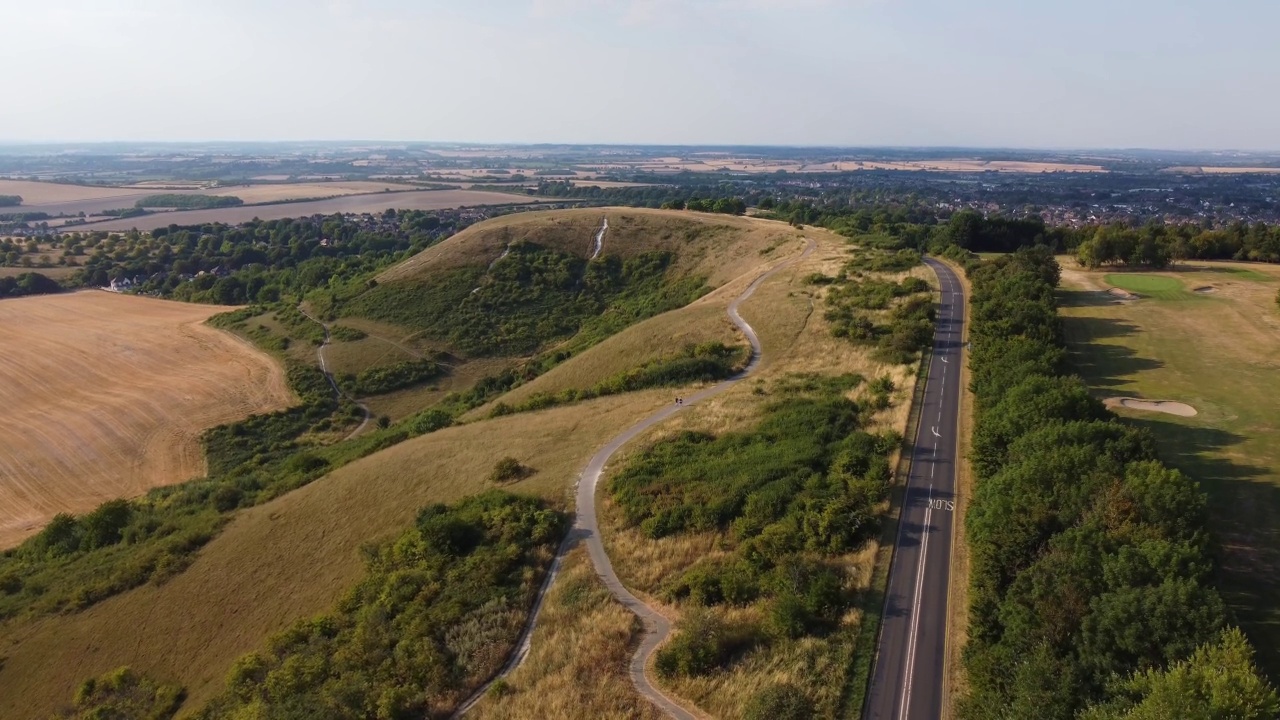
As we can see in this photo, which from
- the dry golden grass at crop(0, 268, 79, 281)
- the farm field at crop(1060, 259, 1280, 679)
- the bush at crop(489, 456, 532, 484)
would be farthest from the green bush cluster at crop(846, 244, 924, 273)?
Answer: the dry golden grass at crop(0, 268, 79, 281)

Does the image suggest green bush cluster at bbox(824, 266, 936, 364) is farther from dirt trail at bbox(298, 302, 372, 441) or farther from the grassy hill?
dirt trail at bbox(298, 302, 372, 441)

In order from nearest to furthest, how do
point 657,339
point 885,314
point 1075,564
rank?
point 1075,564 → point 885,314 → point 657,339

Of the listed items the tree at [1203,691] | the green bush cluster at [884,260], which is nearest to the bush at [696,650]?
the tree at [1203,691]

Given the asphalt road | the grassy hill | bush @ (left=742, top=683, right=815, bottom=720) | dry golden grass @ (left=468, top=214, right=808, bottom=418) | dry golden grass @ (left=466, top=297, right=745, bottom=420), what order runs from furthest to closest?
1. dry golden grass @ (left=468, top=214, right=808, bottom=418)
2. dry golden grass @ (left=466, top=297, right=745, bottom=420)
3. the grassy hill
4. the asphalt road
5. bush @ (left=742, top=683, right=815, bottom=720)

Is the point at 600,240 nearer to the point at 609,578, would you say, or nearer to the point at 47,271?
the point at 609,578

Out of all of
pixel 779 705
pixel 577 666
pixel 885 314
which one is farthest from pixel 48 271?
pixel 779 705

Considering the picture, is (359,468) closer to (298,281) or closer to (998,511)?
(998,511)
